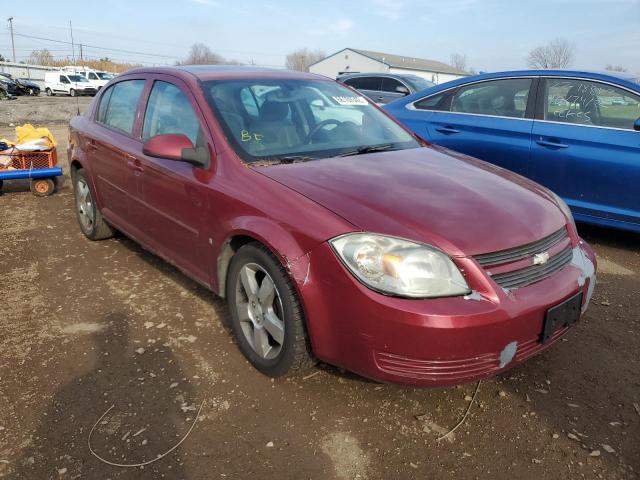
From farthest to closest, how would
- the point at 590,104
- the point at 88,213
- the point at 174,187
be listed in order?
the point at 88,213 → the point at 590,104 → the point at 174,187

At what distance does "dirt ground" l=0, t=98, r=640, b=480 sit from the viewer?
213 cm

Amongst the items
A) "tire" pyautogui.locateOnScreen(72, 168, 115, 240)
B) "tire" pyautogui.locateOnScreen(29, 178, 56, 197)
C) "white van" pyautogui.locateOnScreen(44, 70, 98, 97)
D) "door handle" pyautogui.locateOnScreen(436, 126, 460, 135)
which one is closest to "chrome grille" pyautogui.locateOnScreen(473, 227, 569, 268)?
"door handle" pyautogui.locateOnScreen(436, 126, 460, 135)

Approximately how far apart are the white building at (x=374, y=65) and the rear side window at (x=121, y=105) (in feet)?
186

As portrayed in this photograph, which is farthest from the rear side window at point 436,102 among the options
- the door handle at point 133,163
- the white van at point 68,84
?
the white van at point 68,84

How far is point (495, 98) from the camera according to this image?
16.5ft

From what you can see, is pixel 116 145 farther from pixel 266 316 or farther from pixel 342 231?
pixel 342 231

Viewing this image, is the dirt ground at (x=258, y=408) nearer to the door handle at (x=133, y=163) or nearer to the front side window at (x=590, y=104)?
the door handle at (x=133, y=163)

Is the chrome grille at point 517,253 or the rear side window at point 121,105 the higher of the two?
the rear side window at point 121,105

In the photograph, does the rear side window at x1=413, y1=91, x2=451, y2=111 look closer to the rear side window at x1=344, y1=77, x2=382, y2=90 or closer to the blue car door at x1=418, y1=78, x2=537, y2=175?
the blue car door at x1=418, y1=78, x2=537, y2=175

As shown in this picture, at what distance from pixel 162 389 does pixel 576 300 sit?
2.07m

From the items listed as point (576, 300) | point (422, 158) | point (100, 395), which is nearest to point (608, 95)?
point (422, 158)

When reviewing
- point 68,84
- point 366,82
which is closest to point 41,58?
point 68,84

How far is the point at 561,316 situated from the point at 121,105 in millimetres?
3540

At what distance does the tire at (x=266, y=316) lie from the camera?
238 cm
